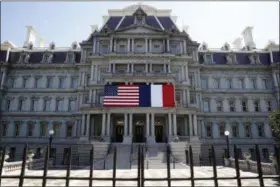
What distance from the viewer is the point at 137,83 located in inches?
1231

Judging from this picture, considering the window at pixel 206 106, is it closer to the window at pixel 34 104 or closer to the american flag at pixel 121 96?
the american flag at pixel 121 96

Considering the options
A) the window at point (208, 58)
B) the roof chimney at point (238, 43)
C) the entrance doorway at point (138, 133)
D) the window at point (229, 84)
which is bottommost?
the entrance doorway at point (138, 133)

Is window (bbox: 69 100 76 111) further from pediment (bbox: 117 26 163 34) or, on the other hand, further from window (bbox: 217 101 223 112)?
window (bbox: 217 101 223 112)

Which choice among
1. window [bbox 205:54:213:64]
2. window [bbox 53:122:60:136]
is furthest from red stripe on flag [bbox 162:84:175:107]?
window [bbox 53:122:60:136]

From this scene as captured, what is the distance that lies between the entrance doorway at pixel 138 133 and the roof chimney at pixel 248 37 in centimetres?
2683

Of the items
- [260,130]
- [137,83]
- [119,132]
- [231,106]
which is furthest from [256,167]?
[260,130]

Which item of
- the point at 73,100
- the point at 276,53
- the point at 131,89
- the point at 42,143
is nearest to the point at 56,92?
the point at 73,100

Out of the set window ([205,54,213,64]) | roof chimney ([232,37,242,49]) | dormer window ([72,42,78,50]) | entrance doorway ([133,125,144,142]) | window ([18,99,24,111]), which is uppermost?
roof chimney ([232,37,242,49])

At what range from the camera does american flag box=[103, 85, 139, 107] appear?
26375 millimetres

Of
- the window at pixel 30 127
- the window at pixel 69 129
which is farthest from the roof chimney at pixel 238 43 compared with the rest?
the window at pixel 30 127

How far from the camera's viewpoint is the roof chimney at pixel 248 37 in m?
41.9

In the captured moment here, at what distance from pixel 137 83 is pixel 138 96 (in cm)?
469

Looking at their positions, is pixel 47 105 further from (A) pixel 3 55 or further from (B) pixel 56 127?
(A) pixel 3 55

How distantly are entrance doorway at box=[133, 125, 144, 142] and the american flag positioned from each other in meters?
6.86
